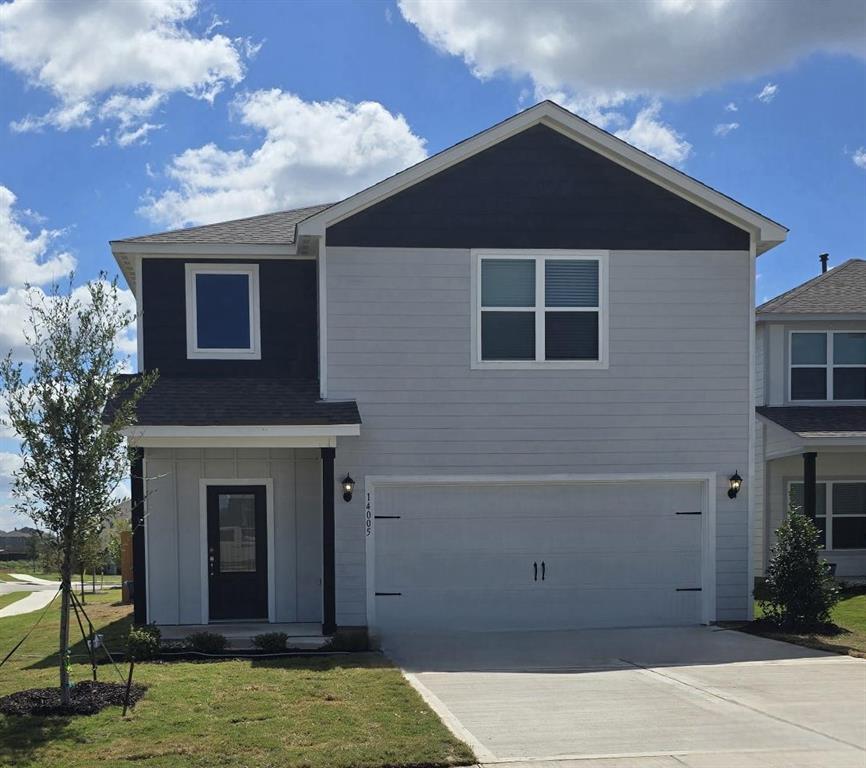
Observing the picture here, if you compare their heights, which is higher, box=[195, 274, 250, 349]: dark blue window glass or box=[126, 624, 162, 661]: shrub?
box=[195, 274, 250, 349]: dark blue window glass

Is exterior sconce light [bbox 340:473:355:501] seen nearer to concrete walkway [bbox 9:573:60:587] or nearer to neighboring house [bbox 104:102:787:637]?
neighboring house [bbox 104:102:787:637]

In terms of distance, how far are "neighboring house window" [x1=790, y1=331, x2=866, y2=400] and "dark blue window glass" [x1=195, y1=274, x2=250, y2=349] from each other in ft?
37.8

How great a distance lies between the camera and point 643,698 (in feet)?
29.5

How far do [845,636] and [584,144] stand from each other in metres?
7.74

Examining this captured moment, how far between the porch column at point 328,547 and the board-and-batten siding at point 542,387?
1.57ft

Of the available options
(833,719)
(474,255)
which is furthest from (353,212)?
(833,719)

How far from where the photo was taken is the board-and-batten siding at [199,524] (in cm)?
1380

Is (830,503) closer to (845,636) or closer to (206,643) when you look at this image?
(845,636)

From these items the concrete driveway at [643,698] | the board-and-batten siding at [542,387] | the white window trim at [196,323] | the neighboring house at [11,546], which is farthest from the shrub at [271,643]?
the neighboring house at [11,546]

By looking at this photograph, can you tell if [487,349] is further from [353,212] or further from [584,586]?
[584,586]

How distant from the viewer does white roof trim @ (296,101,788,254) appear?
44.4ft

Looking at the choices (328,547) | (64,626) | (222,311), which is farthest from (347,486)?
(64,626)

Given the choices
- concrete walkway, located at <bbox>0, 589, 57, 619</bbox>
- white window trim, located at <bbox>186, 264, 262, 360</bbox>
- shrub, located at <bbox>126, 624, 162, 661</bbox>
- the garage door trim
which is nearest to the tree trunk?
shrub, located at <bbox>126, 624, 162, 661</bbox>

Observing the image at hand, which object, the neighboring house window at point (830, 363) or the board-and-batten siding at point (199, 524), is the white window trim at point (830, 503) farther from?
the board-and-batten siding at point (199, 524)
